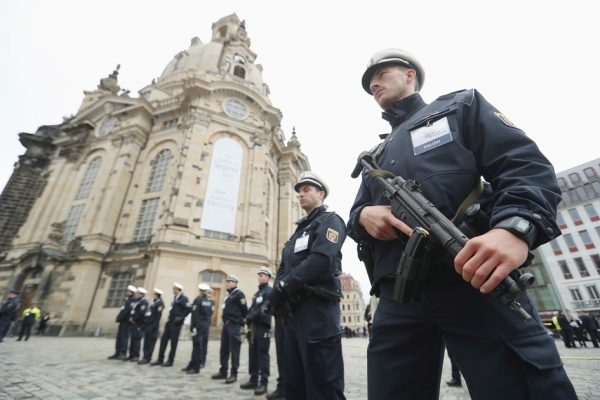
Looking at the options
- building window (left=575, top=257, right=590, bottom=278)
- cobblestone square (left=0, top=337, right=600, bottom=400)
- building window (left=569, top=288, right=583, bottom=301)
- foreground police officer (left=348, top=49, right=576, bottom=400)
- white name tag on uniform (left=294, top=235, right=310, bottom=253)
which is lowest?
cobblestone square (left=0, top=337, right=600, bottom=400)

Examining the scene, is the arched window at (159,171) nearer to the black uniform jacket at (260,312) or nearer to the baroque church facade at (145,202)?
the baroque church facade at (145,202)

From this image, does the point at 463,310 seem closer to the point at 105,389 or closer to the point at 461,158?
the point at 461,158

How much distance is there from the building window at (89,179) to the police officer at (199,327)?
20129 millimetres

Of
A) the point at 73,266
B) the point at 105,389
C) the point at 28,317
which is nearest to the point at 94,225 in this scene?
the point at 73,266

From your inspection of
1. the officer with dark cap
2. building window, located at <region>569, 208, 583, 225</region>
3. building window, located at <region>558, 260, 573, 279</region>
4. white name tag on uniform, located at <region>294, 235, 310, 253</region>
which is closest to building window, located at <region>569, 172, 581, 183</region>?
building window, located at <region>569, 208, 583, 225</region>

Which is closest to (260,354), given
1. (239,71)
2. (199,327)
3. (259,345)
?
(259,345)

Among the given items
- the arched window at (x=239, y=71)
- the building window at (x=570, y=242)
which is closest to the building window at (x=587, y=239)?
the building window at (x=570, y=242)

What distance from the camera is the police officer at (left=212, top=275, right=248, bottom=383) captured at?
233 inches

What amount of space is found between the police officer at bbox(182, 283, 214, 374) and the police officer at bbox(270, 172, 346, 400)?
4445mm

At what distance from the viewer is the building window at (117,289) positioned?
1698 centimetres

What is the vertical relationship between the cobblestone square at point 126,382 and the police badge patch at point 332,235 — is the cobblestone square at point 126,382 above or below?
below

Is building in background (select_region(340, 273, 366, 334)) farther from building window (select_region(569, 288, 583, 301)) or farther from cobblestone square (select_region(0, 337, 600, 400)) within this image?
cobblestone square (select_region(0, 337, 600, 400))

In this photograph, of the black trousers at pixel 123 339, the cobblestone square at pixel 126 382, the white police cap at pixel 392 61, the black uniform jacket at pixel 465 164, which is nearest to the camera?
the black uniform jacket at pixel 465 164

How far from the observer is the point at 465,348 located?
1.30 metres
